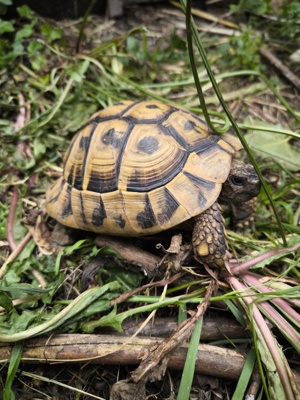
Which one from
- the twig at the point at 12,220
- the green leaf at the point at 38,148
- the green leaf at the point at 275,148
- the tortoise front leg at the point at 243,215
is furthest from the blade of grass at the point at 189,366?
the green leaf at the point at 38,148

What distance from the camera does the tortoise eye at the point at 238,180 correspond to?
2039mm

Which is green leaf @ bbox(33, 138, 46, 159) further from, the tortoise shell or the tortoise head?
the tortoise head

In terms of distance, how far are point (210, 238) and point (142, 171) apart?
0.51m

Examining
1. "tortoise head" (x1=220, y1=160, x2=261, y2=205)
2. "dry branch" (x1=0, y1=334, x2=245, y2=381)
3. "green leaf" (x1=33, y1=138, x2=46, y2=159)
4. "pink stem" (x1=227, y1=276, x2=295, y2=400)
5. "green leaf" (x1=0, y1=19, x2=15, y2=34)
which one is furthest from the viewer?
"green leaf" (x1=0, y1=19, x2=15, y2=34)

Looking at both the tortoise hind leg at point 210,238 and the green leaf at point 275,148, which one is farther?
the green leaf at point 275,148

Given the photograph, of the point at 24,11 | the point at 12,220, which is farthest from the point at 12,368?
the point at 24,11

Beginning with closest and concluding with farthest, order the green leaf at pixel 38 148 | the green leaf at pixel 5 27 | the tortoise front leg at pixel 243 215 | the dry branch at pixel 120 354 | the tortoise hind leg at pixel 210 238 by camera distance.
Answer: the dry branch at pixel 120 354 → the tortoise hind leg at pixel 210 238 → the tortoise front leg at pixel 243 215 → the green leaf at pixel 38 148 → the green leaf at pixel 5 27

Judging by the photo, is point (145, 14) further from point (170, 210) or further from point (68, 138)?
point (170, 210)

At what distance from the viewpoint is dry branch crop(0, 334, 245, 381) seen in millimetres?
1719

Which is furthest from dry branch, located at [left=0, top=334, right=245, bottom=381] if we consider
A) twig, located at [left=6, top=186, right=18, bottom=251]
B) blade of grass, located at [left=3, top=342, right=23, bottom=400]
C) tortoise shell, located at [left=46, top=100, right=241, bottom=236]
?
twig, located at [left=6, top=186, right=18, bottom=251]

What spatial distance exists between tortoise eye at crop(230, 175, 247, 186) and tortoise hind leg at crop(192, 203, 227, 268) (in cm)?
22

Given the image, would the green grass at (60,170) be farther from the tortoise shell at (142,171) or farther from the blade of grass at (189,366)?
the tortoise shell at (142,171)

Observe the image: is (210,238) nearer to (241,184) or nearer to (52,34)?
(241,184)

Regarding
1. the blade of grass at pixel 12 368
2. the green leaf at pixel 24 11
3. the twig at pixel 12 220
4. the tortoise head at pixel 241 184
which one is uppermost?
the green leaf at pixel 24 11
